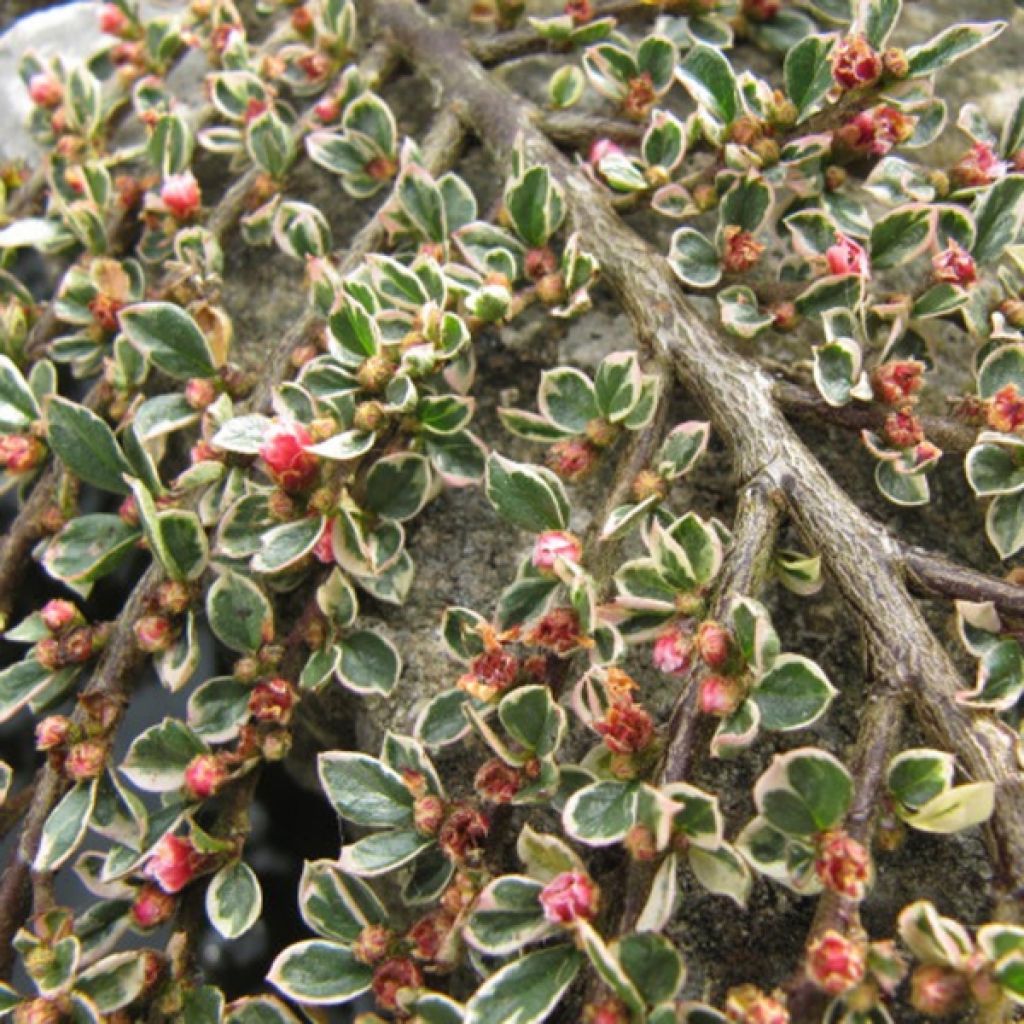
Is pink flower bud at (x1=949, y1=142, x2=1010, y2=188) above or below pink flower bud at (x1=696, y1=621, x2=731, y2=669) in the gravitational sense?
above

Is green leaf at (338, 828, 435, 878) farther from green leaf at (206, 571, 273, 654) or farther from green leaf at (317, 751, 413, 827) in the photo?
green leaf at (206, 571, 273, 654)

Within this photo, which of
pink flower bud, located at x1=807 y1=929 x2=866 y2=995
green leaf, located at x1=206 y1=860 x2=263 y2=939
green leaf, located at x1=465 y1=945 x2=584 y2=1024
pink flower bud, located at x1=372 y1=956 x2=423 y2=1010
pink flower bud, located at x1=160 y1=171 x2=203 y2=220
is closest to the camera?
pink flower bud, located at x1=807 y1=929 x2=866 y2=995

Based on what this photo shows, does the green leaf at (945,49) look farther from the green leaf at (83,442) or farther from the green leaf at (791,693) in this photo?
the green leaf at (83,442)

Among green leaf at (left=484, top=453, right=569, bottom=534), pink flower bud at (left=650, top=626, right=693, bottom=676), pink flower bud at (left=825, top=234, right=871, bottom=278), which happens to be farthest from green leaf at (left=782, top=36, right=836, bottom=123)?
pink flower bud at (left=650, top=626, right=693, bottom=676)

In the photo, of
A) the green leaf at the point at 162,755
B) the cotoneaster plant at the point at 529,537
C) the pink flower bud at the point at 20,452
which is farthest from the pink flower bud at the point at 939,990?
the pink flower bud at the point at 20,452

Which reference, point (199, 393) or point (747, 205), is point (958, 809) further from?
point (199, 393)

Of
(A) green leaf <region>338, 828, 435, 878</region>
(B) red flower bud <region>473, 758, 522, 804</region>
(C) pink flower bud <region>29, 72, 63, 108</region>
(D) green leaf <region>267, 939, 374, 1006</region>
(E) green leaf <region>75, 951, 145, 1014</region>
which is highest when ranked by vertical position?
(C) pink flower bud <region>29, 72, 63, 108</region>

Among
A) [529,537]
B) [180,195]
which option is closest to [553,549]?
[529,537]
